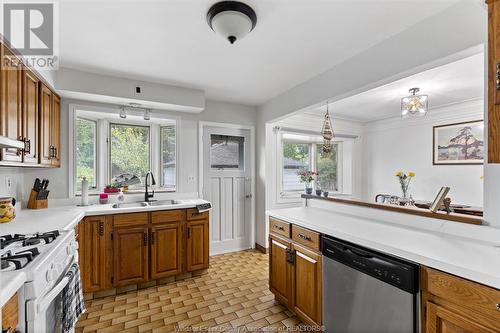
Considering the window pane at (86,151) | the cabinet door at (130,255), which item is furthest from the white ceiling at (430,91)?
the window pane at (86,151)

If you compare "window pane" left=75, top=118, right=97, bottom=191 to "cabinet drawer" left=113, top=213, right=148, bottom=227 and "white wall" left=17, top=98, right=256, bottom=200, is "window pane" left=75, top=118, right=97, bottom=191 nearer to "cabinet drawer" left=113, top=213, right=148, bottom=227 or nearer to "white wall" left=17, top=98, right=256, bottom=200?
"white wall" left=17, top=98, right=256, bottom=200

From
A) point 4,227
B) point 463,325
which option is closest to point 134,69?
point 4,227

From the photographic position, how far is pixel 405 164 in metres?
4.38

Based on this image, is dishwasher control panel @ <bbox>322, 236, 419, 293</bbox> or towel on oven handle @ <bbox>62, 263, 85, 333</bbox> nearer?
dishwasher control panel @ <bbox>322, 236, 419, 293</bbox>

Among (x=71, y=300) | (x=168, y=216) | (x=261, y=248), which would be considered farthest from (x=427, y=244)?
(x=261, y=248)

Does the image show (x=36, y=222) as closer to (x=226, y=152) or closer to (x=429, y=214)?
(x=226, y=152)

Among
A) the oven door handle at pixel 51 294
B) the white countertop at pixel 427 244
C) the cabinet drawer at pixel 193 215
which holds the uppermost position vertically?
the white countertop at pixel 427 244

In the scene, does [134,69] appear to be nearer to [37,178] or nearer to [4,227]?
[37,178]

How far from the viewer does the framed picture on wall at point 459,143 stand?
349cm

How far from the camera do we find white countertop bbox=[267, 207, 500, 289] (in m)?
1.02

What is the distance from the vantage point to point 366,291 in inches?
55.3

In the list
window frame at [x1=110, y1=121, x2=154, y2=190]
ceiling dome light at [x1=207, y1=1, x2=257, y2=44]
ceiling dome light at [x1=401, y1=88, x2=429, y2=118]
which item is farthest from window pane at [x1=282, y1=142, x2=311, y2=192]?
ceiling dome light at [x1=207, y1=1, x2=257, y2=44]

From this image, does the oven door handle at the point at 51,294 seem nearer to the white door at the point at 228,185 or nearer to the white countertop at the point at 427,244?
the white countertop at the point at 427,244

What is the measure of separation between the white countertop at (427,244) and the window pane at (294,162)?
7.34ft
